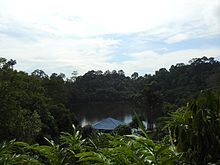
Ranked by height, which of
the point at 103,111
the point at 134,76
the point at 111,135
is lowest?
the point at 103,111

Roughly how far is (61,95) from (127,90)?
1246 inches

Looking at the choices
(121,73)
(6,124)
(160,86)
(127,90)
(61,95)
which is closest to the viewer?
(6,124)

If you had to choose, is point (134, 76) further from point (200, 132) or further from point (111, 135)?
point (200, 132)

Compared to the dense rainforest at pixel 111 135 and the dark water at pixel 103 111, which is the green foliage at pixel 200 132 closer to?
the dense rainforest at pixel 111 135

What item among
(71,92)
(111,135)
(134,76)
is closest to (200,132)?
(111,135)

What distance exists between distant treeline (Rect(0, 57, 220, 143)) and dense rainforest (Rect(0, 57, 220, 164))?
0.04m

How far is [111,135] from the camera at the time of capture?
2.27 m

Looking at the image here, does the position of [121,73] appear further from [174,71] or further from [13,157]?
[13,157]

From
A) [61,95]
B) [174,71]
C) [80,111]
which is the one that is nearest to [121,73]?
[80,111]

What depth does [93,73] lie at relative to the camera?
69062 millimetres

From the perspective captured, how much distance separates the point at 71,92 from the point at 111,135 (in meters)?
56.3

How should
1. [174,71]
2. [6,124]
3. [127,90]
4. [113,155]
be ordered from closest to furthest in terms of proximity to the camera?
[113,155]
[6,124]
[174,71]
[127,90]

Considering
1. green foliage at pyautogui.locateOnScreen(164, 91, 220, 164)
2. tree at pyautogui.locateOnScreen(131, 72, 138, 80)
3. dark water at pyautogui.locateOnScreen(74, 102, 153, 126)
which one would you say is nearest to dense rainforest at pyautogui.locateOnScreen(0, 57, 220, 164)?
green foliage at pyautogui.locateOnScreen(164, 91, 220, 164)

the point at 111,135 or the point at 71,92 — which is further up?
the point at 71,92
